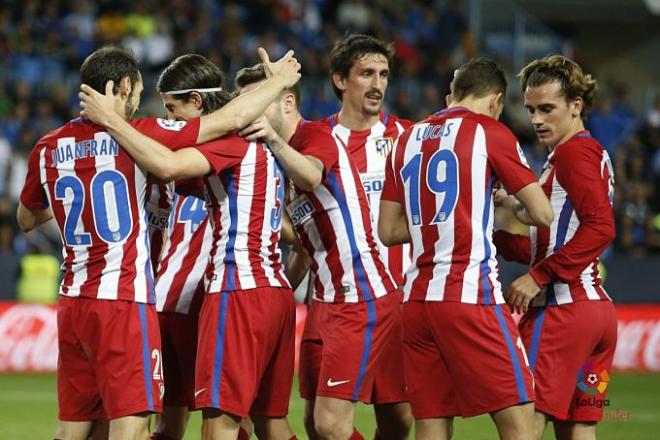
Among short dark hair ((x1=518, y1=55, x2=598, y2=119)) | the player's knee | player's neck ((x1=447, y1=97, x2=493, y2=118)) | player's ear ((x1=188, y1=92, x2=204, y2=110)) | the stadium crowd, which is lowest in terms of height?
the player's knee

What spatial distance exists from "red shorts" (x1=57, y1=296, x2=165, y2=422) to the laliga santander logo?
229 cm

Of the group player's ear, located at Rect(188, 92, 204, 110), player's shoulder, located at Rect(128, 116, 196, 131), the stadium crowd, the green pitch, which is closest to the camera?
player's shoulder, located at Rect(128, 116, 196, 131)

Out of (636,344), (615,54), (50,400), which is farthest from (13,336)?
(615,54)

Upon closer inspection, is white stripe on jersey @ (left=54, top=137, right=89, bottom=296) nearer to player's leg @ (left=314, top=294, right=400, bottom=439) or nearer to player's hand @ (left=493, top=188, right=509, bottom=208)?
player's leg @ (left=314, top=294, right=400, bottom=439)

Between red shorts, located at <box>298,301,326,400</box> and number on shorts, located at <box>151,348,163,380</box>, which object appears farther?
red shorts, located at <box>298,301,326,400</box>

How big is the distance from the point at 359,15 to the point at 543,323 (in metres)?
16.2

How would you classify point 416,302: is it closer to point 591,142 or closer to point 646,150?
point 591,142

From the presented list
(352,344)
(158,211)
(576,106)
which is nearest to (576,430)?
(352,344)

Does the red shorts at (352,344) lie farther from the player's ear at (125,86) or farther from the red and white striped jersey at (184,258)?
the player's ear at (125,86)

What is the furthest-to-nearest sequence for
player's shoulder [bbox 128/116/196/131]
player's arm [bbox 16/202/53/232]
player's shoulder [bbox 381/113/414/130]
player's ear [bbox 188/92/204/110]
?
player's shoulder [bbox 381/113/414/130]
player's ear [bbox 188/92/204/110]
player's arm [bbox 16/202/53/232]
player's shoulder [bbox 128/116/196/131]

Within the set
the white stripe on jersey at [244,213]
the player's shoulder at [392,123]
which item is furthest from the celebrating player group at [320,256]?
the player's shoulder at [392,123]

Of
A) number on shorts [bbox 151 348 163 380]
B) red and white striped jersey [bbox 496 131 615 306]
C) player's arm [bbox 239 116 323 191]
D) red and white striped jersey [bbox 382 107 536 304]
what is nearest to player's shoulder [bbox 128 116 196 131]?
player's arm [bbox 239 116 323 191]

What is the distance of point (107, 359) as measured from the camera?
5910 millimetres

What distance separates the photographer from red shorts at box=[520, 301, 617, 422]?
637 cm
